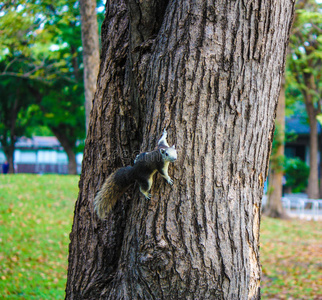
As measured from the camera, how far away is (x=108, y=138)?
9.00 feet

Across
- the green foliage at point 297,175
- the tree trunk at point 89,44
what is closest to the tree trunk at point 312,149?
the green foliage at point 297,175

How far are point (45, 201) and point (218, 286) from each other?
11.2 meters

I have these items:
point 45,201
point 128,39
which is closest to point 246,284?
point 128,39

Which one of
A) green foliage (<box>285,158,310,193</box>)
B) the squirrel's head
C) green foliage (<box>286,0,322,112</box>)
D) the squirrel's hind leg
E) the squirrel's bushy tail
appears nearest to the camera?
the squirrel's head

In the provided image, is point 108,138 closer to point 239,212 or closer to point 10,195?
point 239,212

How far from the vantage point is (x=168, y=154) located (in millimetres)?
2078

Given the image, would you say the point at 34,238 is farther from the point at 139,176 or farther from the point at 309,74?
the point at 309,74

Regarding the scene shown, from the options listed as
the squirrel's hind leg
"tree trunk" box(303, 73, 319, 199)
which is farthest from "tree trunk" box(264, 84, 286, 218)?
the squirrel's hind leg

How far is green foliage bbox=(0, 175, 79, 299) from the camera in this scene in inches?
233

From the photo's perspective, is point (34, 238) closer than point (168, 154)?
No

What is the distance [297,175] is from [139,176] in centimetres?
2070

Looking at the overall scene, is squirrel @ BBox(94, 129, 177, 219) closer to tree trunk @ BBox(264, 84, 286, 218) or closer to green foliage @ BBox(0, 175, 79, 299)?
green foliage @ BBox(0, 175, 79, 299)

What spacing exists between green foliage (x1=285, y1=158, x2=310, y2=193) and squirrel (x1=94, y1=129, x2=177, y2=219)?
19695 mm

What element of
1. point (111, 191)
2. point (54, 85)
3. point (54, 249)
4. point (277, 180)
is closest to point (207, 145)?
point (111, 191)
